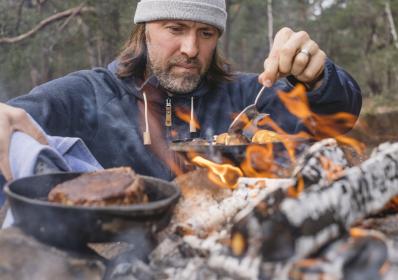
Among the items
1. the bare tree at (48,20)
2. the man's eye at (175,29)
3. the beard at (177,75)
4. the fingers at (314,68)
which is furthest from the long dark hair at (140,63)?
the bare tree at (48,20)

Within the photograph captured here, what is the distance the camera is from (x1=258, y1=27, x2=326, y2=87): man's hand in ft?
8.68

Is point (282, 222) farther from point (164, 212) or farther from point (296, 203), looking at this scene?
point (164, 212)

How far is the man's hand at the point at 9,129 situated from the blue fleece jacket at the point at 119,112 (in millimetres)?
1286

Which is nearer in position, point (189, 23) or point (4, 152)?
point (4, 152)

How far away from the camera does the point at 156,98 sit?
3.92 meters

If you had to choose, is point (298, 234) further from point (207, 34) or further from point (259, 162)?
point (207, 34)

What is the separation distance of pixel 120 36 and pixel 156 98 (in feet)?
24.7

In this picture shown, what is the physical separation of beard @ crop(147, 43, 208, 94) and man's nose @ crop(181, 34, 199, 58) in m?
0.07

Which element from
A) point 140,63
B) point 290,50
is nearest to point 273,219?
point 290,50

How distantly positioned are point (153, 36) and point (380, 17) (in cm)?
1784

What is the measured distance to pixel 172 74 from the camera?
3.75 m

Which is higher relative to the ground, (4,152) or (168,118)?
(4,152)

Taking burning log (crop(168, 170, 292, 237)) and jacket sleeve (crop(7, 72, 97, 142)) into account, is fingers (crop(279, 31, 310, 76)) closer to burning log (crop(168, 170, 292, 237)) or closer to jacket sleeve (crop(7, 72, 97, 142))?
burning log (crop(168, 170, 292, 237))

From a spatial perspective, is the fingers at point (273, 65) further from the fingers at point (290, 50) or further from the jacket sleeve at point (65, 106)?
the jacket sleeve at point (65, 106)
